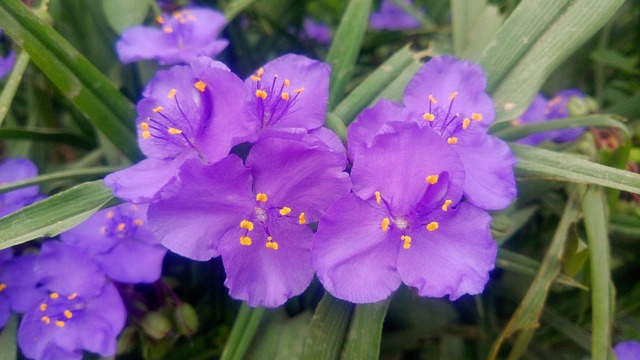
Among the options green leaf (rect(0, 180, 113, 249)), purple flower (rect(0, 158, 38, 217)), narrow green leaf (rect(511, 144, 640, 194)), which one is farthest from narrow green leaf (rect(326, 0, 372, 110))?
purple flower (rect(0, 158, 38, 217))

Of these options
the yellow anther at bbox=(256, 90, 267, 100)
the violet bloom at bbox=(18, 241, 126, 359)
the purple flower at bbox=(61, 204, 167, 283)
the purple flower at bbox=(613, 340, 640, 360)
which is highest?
the yellow anther at bbox=(256, 90, 267, 100)

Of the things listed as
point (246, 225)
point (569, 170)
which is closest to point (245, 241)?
point (246, 225)

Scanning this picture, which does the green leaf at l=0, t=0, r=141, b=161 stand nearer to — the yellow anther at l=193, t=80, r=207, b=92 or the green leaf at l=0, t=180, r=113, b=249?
the green leaf at l=0, t=180, r=113, b=249

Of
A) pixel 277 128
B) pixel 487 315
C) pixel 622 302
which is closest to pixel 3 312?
pixel 277 128

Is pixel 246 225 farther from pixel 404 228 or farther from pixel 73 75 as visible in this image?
pixel 73 75

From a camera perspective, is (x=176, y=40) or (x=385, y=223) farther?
(x=176, y=40)

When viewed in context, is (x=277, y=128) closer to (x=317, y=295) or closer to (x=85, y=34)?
(x=317, y=295)

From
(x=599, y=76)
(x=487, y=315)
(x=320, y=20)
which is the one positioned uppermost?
(x=599, y=76)
